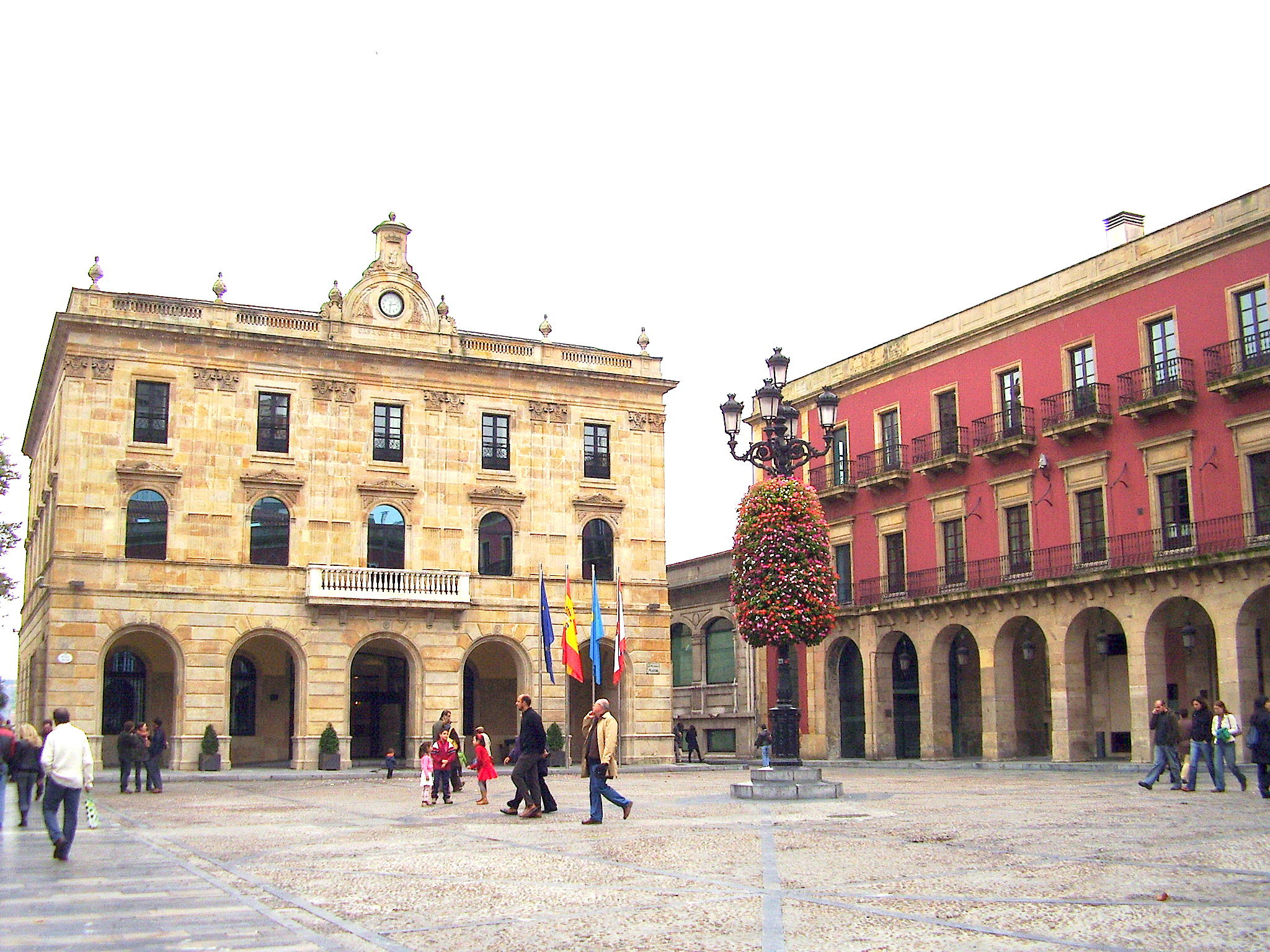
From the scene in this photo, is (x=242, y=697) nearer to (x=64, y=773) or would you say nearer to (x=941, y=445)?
(x=941, y=445)

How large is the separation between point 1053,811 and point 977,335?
23941mm

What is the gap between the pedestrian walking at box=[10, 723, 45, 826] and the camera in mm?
19297

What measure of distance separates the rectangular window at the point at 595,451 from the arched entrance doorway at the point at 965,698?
40.9 ft

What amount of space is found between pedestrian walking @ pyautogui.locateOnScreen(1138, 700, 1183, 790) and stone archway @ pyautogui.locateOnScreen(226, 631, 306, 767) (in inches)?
1018

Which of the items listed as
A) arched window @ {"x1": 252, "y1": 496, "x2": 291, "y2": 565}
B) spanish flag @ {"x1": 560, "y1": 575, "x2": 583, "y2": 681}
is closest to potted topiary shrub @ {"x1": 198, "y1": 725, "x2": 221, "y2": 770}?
arched window @ {"x1": 252, "y1": 496, "x2": 291, "y2": 565}

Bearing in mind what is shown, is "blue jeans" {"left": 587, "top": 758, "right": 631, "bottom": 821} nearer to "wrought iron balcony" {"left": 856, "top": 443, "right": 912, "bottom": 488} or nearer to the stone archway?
the stone archway

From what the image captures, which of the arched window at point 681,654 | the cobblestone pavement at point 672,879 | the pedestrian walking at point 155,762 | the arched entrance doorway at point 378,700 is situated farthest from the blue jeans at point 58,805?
the arched window at point 681,654

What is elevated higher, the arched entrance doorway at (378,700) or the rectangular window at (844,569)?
the rectangular window at (844,569)

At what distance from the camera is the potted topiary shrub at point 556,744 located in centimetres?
4050

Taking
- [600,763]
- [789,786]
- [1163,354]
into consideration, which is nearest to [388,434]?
[1163,354]

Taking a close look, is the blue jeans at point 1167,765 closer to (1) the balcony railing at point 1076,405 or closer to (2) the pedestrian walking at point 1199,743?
(2) the pedestrian walking at point 1199,743

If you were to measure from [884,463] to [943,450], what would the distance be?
125 inches

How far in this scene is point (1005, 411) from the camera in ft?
128

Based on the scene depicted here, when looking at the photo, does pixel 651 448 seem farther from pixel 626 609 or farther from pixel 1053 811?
pixel 1053 811
